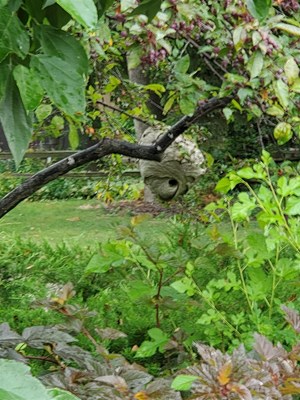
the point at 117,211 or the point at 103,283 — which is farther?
the point at 117,211

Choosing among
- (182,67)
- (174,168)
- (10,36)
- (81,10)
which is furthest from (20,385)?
(174,168)

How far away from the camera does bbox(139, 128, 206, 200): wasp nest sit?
411 centimetres

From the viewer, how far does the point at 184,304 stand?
2.25 metres

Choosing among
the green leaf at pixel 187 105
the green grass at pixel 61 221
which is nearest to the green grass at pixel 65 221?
the green grass at pixel 61 221

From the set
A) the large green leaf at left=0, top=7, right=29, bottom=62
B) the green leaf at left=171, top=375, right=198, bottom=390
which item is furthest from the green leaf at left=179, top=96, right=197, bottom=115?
the large green leaf at left=0, top=7, right=29, bottom=62

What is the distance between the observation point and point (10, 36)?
75 centimetres

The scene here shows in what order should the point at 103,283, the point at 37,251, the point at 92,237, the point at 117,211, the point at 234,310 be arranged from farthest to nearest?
the point at 117,211
the point at 92,237
the point at 37,251
the point at 103,283
the point at 234,310

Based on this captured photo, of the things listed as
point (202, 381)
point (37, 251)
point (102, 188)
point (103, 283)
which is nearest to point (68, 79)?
point (202, 381)

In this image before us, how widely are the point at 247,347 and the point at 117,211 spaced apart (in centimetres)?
896

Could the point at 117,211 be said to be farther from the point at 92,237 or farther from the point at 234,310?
the point at 234,310

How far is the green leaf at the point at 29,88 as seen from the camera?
0.83 meters

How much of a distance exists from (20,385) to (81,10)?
279mm

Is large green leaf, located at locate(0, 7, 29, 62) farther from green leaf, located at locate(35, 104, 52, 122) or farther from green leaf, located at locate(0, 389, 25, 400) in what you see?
green leaf, located at locate(35, 104, 52, 122)

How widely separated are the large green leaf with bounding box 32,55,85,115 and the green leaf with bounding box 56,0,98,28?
12.8 inches
